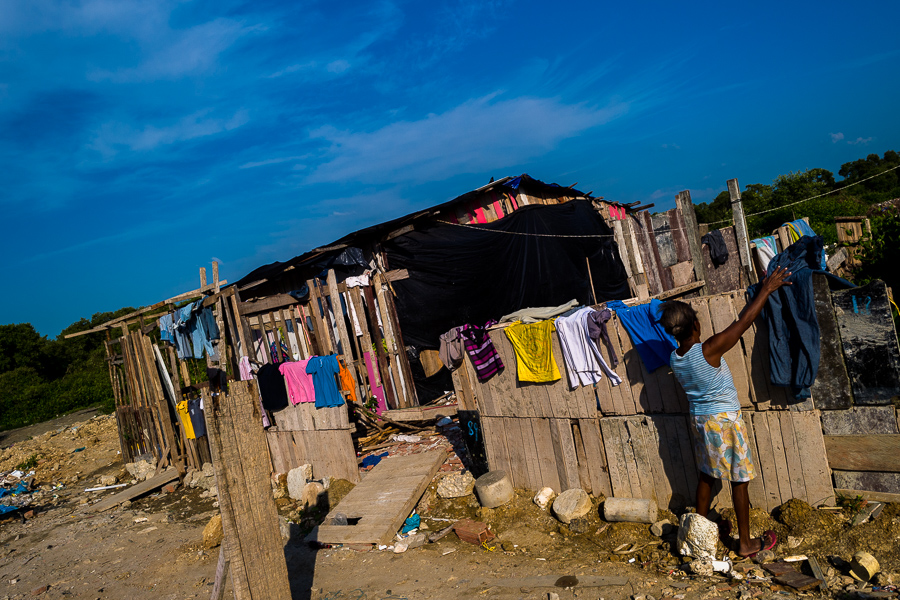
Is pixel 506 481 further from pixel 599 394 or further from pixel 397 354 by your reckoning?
pixel 397 354

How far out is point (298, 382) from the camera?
828 centimetres

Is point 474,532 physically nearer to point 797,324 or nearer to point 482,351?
point 482,351

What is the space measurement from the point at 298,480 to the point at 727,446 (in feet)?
20.5

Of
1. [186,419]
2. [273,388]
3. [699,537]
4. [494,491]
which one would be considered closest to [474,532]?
[494,491]

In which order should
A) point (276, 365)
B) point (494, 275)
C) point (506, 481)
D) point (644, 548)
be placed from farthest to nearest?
1. point (494, 275)
2. point (276, 365)
3. point (506, 481)
4. point (644, 548)

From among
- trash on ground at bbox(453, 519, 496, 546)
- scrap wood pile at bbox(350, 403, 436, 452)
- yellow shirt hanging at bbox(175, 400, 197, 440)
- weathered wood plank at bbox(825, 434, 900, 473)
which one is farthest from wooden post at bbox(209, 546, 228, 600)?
yellow shirt hanging at bbox(175, 400, 197, 440)

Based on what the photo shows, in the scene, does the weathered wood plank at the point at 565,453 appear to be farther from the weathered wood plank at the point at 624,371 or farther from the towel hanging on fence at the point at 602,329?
the towel hanging on fence at the point at 602,329

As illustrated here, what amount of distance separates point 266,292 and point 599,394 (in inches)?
319

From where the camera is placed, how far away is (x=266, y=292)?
11469 millimetres

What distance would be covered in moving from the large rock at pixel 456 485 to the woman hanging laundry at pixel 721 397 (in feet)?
10.0

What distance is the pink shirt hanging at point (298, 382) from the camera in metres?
8.21

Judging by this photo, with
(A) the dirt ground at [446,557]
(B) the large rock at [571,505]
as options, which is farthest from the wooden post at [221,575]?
(B) the large rock at [571,505]

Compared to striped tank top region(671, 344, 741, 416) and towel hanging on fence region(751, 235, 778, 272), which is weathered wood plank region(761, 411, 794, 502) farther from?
towel hanging on fence region(751, 235, 778, 272)

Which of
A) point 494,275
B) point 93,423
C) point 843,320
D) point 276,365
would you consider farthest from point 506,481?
point 93,423
